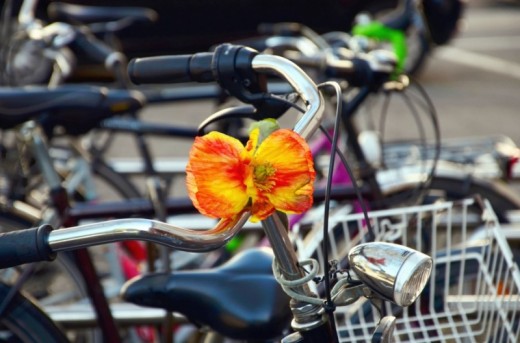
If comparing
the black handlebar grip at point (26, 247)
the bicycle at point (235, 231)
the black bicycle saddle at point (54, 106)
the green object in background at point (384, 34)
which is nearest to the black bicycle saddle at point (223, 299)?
the bicycle at point (235, 231)

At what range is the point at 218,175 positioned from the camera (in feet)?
3.97

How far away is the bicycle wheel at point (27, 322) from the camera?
1815 millimetres

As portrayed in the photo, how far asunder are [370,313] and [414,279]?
32.7 inches

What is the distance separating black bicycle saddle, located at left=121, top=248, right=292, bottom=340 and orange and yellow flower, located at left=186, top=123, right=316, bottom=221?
0.55 meters

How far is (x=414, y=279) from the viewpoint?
4.33ft

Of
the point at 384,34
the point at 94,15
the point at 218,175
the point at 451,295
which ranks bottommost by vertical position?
the point at 451,295

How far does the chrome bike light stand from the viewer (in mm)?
1296

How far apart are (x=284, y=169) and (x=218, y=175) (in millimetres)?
95

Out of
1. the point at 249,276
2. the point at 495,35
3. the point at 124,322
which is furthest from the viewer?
the point at 495,35

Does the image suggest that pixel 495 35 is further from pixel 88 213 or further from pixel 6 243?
pixel 6 243

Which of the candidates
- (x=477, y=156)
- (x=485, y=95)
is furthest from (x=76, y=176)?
(x=485, y=95)

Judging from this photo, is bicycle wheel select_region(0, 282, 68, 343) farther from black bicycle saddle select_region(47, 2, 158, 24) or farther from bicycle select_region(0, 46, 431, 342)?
black bicycle saddle select_region(47, 2, 158, 24)

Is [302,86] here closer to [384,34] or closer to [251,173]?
[251,173]

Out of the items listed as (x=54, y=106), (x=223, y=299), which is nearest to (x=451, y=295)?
(x=223, y=299)
